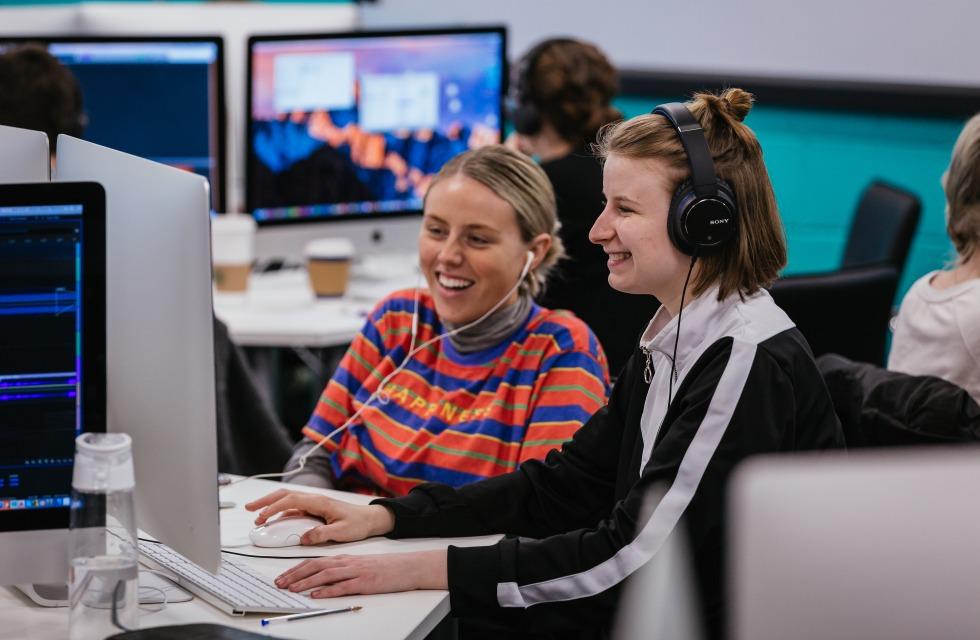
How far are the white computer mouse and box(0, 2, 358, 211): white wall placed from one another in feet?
5.40

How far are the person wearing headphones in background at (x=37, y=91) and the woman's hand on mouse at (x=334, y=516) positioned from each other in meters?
1.27

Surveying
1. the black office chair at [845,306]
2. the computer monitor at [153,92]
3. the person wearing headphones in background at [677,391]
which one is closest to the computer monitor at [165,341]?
the person wearing headphones in background at [677,391]

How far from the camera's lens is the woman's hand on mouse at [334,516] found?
1567 mm

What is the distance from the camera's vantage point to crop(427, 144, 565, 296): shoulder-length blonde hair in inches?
75.5

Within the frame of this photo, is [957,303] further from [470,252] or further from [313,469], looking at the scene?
[313,469]

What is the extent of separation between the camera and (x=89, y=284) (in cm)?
130

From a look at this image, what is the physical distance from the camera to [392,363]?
6.30 feet

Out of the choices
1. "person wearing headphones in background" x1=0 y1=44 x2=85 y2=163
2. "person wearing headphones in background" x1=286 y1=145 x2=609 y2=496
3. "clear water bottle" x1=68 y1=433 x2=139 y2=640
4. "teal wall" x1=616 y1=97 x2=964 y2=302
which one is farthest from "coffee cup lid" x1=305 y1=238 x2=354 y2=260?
"teal wall" x1=616 y1=97 x2=964 y2=302

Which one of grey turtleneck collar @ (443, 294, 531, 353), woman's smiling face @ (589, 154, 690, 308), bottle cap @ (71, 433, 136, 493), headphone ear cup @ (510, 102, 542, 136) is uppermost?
headphone ear cup @ (510, 102, 542, 136)

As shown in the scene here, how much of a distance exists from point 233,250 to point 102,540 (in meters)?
1.71

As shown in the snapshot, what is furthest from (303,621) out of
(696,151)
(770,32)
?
(770,32)

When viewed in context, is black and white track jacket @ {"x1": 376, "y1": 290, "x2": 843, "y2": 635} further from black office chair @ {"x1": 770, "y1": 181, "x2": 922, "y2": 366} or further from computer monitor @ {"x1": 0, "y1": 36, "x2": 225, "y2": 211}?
computer monitor @ {"x1": 0, "y1": 36, "x2": 225, "y2": 211}

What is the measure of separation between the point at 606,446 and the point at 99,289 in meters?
0.67

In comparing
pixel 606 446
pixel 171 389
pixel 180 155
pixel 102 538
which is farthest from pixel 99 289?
pixel 180 155
